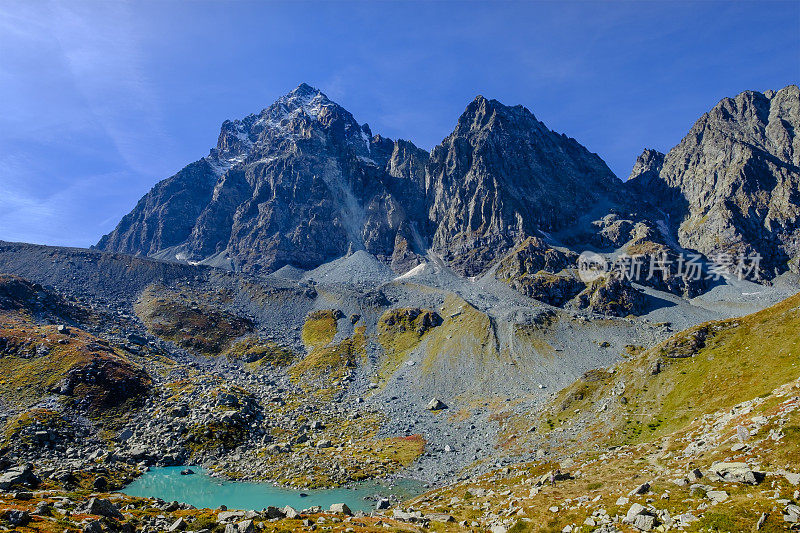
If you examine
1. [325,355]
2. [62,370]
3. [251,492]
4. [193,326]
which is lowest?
[251,492]

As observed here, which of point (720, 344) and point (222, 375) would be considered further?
point (222, 375)

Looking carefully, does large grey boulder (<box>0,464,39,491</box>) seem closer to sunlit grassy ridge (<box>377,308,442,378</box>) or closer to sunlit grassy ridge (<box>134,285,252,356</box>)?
sunlit grassy ridge (<box>377,308,442,378</box>)

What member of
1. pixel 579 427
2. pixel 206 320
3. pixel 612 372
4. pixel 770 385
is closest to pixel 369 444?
pixel 579 427

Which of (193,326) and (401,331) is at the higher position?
(193,326)

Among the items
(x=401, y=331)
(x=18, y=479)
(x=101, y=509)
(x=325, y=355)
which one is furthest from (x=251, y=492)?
(x=401, y=331)

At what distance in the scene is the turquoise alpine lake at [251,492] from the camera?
69.2 meters

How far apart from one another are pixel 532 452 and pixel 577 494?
125ft

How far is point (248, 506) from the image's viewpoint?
68312mm

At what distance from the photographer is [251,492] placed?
7612 cm

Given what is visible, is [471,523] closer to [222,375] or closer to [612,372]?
[612,372]

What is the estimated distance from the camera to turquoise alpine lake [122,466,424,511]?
69.2m

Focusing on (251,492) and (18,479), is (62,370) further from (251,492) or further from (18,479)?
(18,479)

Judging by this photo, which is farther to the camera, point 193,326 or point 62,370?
point 193,326

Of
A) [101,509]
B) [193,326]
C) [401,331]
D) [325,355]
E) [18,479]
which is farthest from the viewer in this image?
[401,331]
